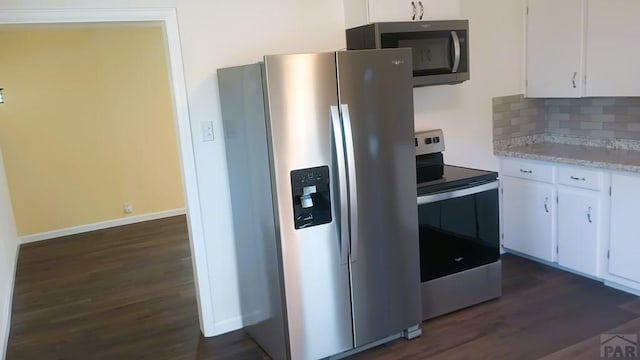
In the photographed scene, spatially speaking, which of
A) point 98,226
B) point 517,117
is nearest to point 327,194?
point 517,117

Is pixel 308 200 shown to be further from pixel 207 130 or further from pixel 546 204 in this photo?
pixel 546 204

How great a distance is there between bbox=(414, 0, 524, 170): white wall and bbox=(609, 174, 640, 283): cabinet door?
0.97 metres

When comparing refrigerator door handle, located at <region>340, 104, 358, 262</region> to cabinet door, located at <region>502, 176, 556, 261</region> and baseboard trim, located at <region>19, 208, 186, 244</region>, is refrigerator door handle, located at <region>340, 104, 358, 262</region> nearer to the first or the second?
cabinet door, located at <region>502, 176, 556, 261</region>

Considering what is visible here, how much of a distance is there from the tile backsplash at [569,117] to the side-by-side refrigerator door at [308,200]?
2.01m

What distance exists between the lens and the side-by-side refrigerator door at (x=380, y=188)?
2.65m

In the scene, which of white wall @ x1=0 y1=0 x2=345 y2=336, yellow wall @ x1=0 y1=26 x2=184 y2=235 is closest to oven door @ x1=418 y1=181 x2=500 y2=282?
white wall @ x1=0 y1=0 x2=345 y2=336

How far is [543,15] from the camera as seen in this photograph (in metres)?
3.85

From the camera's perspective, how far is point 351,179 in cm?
264

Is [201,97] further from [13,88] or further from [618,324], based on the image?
[13,88]

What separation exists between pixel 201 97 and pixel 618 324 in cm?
279

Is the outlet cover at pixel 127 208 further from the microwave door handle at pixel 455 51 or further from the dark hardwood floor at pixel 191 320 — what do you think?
the microwave door handle at pixel 455 51

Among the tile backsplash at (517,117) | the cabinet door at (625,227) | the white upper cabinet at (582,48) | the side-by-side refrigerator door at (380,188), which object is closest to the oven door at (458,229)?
the side-by-side refrigerator door at (380,188)

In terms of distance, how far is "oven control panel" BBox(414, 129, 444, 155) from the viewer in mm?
3574

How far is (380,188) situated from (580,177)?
164 cm
